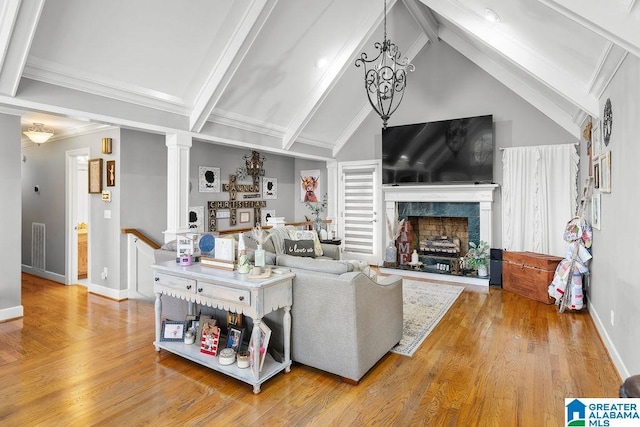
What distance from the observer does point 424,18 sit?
5535mm

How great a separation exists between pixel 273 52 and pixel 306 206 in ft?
12.8

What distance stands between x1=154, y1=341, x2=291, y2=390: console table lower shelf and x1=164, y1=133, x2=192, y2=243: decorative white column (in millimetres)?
1684

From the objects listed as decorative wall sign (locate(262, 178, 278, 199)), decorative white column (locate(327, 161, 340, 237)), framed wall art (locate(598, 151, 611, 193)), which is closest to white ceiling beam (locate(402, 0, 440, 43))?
decorative white column (locate(327, 161, 340, 237))

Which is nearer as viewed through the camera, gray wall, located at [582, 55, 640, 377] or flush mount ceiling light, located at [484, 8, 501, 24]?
gray wall, located at [582, 55, 640, 377]

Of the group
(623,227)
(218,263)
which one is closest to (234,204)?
(218,263)

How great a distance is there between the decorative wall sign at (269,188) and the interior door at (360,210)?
135 centimetres

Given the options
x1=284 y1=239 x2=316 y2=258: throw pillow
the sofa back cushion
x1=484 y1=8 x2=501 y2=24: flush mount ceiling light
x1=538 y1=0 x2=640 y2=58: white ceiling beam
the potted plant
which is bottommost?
the potted plant

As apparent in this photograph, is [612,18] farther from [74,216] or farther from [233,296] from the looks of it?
[74,216]

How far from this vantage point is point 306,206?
26.2 feet

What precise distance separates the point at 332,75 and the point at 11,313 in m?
5.07

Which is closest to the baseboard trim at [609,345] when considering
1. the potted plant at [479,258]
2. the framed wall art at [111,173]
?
the potted plant at [479,258]

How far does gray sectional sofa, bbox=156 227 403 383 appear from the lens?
2.62 metres

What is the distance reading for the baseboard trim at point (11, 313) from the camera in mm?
3982

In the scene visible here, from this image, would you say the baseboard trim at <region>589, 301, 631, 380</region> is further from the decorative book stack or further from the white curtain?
the decorative book stack
